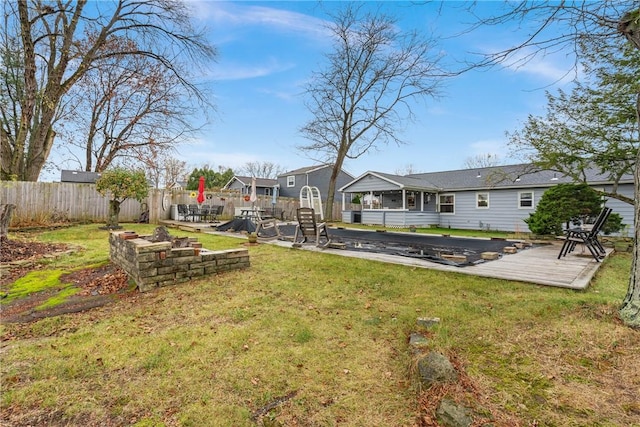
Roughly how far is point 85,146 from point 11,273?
15143 millimetres

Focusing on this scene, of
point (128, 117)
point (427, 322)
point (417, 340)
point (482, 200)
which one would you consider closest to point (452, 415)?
point (417, 340)

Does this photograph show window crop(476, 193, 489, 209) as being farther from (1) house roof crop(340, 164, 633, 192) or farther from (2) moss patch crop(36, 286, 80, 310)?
(2) moss patch crop(36, 286, 80, 310)

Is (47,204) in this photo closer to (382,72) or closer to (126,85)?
(126,85)

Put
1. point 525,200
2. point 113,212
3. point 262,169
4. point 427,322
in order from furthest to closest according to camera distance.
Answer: point 262,169 < point 525,200 < point 113,212 < point 427,322

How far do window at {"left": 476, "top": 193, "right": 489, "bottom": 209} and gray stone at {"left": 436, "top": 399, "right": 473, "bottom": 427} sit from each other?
17.1 m

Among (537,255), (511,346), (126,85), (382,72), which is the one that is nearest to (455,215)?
(382,72)

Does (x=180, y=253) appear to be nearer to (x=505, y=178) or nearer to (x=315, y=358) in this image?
(x=315, y=358)

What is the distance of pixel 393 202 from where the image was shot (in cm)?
2023

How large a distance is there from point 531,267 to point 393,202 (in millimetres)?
14948

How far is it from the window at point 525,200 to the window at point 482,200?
158 centimetres

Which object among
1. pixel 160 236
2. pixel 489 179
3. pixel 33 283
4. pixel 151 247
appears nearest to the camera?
pixel 151 247

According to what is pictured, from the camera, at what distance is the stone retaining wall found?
402 centimetres

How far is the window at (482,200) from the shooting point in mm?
16484

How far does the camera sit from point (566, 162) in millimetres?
9719
